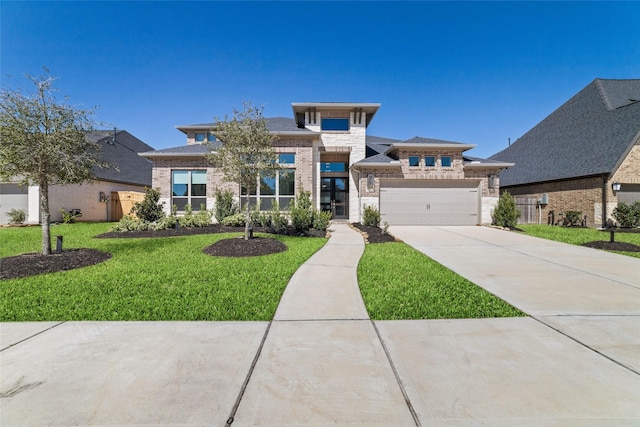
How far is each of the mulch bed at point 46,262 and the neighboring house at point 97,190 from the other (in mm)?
4643

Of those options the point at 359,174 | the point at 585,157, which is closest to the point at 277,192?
the point at 359,174

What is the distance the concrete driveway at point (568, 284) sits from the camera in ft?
10.0

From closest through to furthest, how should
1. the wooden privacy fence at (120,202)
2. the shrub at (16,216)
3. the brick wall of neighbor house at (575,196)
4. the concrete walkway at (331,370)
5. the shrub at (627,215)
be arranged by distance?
the concrete walkway at (331,370) → the shrub at (627,215) → the shrub at (16,216) → the brick wall of neighbor house at (575,196) → the wooden privacy fence at (120,202)

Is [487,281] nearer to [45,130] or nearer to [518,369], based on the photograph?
Result: [518,369]

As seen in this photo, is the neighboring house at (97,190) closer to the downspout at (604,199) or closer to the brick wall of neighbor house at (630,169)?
the downspout at (604,199)

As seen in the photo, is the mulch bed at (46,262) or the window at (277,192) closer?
the mulch bed at (46,262)

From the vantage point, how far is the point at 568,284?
482 cm

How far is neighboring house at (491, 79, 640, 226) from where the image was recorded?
14398 millimetres

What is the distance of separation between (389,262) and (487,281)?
2.10 meters

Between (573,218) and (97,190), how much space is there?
99.2 ft

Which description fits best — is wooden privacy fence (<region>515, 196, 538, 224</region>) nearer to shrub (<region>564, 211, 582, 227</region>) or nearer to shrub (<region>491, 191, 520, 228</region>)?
shrub (<region>564, 211, 582, 227</region>)

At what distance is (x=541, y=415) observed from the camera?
75.3 inches

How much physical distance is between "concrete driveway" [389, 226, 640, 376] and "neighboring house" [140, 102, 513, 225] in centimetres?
681

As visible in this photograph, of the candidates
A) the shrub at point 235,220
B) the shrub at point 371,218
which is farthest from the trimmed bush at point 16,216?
the shrub at point 371,218
